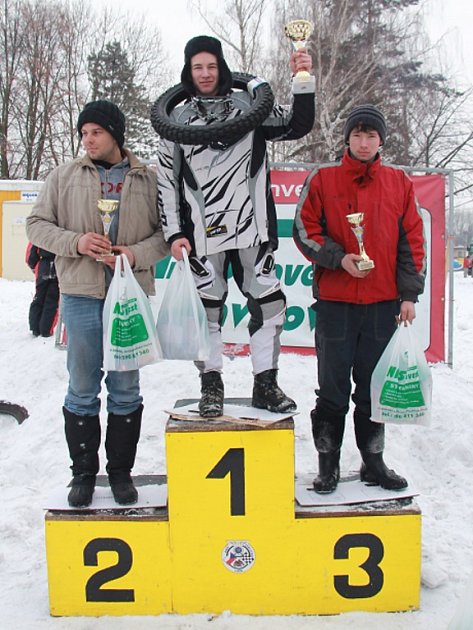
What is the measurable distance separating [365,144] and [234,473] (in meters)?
1.55

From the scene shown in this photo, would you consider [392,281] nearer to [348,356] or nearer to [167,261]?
[348,356]

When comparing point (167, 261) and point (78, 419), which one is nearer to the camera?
point (78, 419)

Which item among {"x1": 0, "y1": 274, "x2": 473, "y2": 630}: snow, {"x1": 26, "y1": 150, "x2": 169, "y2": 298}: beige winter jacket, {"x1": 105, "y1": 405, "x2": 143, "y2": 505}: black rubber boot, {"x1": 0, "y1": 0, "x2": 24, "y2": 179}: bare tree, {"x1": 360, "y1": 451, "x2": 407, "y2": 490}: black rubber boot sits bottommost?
{"x1": 0, "y1": 274, "x2": 473, "y2": 630}: snow

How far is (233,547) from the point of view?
8.55ft

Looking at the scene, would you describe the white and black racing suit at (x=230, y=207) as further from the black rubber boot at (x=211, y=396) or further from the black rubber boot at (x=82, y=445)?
the black rubber boot at (x=82, y=445)

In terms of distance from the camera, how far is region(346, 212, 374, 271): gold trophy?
258 cm

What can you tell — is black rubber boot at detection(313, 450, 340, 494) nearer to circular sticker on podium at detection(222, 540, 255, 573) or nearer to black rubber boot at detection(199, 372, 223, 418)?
circular sticker on podium at detection(222, 540, 255, 573)

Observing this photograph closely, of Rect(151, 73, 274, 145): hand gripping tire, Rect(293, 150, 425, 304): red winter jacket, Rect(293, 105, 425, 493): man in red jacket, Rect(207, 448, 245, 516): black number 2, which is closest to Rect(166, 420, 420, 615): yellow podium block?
Rect(207, 448, 245, 516): black number 2

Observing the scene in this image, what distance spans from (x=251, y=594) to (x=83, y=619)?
71 centimetres

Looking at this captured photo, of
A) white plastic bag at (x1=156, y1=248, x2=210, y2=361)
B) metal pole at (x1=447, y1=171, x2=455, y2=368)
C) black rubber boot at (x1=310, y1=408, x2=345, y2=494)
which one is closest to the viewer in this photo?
white plastic bag at (x1=156, y1=248, x2=210, y2=361)

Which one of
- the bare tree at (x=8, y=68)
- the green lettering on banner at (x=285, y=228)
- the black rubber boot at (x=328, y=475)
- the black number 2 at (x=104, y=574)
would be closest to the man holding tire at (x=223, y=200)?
the black rubber boot at (x=328, y=475)

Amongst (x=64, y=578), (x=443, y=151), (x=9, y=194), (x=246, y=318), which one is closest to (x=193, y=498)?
(x=64, y=578)

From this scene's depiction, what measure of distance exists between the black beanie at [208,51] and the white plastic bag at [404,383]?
1.36 metres

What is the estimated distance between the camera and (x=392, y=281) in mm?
2824
